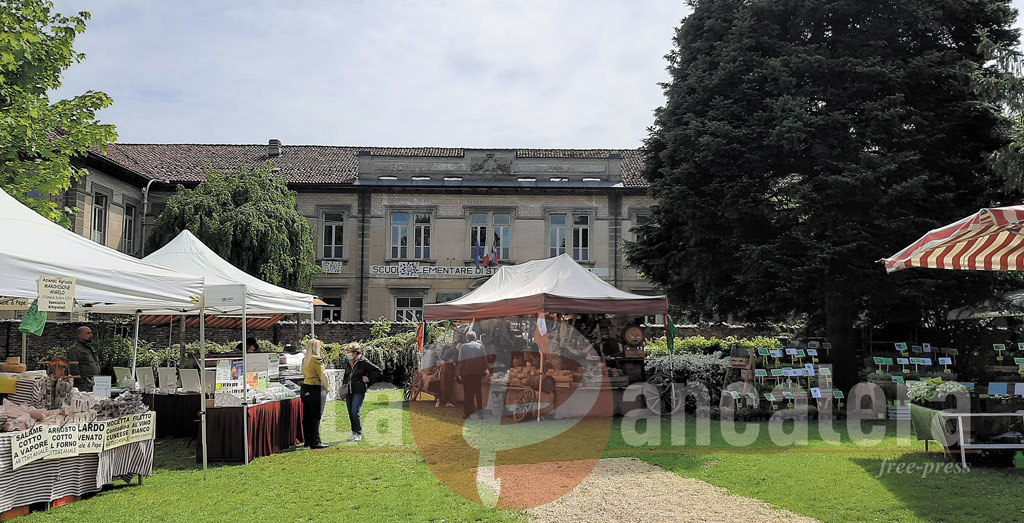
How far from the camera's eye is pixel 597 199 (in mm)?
31344

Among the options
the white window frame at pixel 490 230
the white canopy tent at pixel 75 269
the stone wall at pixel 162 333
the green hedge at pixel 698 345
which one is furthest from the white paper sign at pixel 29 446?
the white window frame at pixel 490 230

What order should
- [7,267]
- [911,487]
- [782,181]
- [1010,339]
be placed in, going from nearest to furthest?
[7,267] < [911,487] < [782,181] < [1010,339]

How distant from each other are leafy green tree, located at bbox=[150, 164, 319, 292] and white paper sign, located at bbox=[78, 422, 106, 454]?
1839 cm

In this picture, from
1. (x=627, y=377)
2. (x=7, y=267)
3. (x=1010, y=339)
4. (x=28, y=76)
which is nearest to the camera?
(x=7, y=267)

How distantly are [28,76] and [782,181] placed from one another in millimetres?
13640

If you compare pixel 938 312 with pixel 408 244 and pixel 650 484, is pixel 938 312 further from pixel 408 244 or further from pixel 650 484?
pixel 408 244

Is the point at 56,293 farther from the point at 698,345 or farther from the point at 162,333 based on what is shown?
the point at 162,333

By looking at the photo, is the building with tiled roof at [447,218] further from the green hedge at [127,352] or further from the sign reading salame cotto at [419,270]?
the green hedge at [127,352]

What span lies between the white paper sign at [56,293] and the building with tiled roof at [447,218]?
78.7 feet

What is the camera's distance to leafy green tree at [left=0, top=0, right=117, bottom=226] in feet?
37.1

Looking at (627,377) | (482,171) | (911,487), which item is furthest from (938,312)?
(482,171)

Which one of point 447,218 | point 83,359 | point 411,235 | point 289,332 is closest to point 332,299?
point 411,235

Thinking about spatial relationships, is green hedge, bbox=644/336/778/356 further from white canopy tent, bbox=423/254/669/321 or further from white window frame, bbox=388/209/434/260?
white window frame, bbox=388/209/434/260

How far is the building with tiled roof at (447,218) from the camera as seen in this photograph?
102 feet
